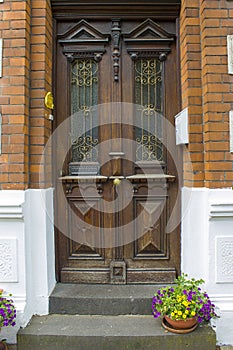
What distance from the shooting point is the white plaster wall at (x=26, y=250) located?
281 centimetres

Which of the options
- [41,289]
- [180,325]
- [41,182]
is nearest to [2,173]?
[41,182]

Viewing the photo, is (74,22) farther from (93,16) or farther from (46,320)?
(46,320)

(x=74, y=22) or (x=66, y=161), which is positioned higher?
(x=74, y=22)

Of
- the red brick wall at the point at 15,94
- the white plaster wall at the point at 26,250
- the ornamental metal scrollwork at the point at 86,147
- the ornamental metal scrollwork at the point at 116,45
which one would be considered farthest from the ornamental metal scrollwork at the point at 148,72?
the white plaster wall at the point at 26,250

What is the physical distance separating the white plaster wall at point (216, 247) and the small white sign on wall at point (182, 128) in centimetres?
47

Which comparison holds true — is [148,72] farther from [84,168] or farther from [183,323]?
[183,323]

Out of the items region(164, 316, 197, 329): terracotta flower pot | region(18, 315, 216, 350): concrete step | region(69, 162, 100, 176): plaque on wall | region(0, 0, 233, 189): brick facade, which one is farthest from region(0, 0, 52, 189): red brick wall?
region(164, 316, 197, 329): terracotta flower pot

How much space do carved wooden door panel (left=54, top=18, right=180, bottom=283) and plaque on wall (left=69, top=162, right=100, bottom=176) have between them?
0.01 meters

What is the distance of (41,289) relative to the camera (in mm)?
2998

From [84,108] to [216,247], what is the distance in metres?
1.86

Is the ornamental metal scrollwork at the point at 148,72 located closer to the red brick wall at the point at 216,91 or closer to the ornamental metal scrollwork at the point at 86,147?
the red brick wall at the point at 216,91

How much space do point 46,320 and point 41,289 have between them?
273 millimetres

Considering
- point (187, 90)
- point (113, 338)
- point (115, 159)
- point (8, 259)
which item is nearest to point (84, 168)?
point (115, 159)

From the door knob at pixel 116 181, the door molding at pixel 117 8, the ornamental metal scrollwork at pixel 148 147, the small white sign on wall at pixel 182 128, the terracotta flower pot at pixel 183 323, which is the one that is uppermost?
the door molding at pixel 117 8
